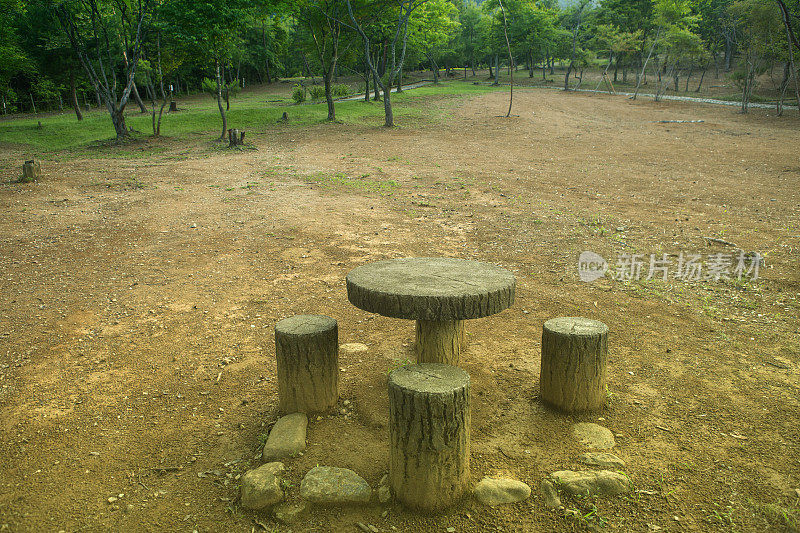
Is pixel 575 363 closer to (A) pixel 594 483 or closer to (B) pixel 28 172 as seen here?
(A) pixel 594 483

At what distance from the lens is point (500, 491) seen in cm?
299

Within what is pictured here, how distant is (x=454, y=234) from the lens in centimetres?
845

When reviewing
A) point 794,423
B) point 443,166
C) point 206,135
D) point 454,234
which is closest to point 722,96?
point 443,166

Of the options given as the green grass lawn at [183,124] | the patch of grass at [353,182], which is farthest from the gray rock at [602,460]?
the green grass lawn at [183,124]

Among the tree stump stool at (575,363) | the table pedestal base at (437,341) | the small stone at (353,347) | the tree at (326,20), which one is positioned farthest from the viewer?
the tree at (326,20)

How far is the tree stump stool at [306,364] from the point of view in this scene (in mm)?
3689

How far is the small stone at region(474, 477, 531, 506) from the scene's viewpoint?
2959 mm

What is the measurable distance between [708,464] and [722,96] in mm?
38795

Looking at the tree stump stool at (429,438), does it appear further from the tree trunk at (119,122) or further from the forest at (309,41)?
the tree trunk at (119,122)

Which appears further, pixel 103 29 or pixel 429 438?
pixel 103 29

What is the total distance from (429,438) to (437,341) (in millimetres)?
1397

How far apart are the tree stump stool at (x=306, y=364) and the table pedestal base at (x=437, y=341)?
728mm


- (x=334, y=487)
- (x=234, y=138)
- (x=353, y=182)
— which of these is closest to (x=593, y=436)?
(x=334, y=487)

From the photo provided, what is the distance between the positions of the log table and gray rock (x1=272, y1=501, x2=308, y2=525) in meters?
1.24
